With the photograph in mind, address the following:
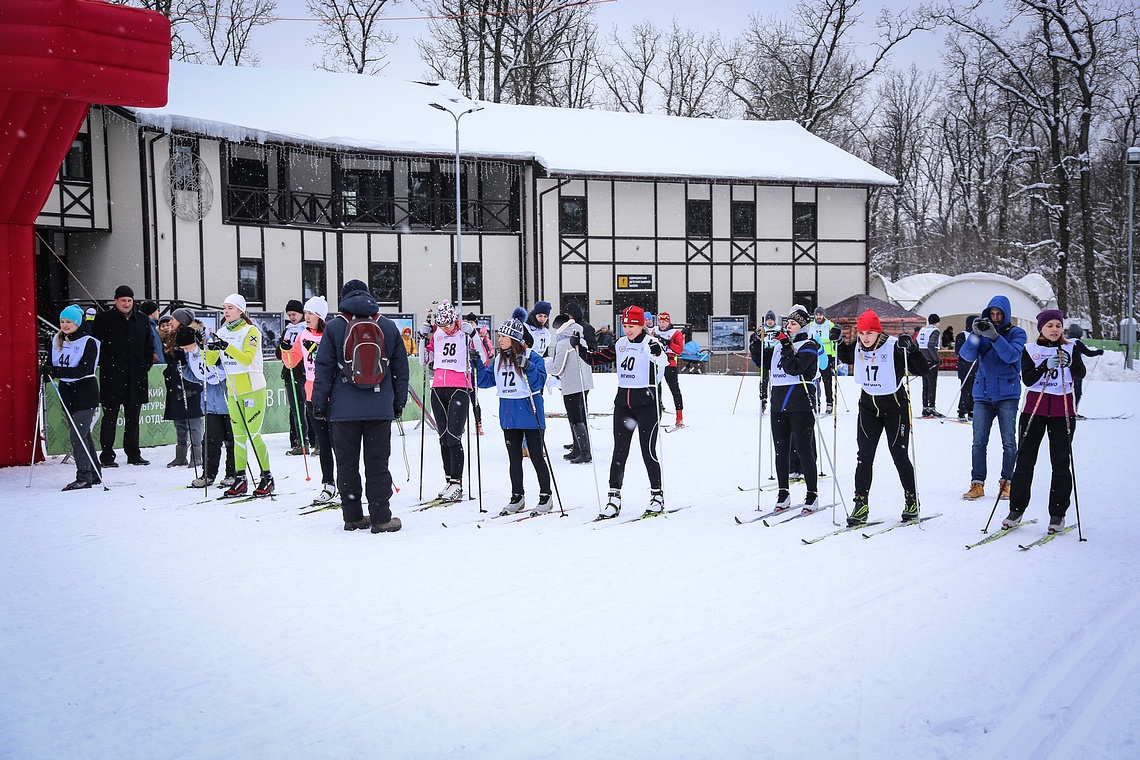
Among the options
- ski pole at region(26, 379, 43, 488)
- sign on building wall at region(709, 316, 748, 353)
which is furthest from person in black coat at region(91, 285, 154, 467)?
sign on building wall at region(709, 316, 748, 353)

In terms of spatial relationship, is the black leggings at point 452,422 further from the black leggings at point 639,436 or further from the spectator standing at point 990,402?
the spectator standing at point 990,402

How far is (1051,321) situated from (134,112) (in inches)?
869

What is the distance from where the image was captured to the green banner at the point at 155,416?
1105cm

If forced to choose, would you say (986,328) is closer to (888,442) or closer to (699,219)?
(888,442)

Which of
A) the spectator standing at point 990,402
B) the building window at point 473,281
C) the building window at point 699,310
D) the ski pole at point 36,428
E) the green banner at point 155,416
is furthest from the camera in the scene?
the building window at point 699,310

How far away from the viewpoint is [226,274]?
24422 mm

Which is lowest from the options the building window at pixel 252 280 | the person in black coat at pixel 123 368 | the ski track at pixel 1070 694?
the ski track at pixel 1070 694

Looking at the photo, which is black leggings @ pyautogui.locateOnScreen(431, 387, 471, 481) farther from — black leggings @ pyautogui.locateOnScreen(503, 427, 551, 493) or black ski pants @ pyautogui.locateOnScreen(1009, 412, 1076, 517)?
black ski pants @ pyautogui.locateOnScreen(1009, 412, 1076, 517)

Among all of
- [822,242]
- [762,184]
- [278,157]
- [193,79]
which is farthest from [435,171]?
[822,242]

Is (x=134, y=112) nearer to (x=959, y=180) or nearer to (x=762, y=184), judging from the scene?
(x=762, y=184)

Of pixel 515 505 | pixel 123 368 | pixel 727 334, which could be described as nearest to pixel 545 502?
pixel 515 505

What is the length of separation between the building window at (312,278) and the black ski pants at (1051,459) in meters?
22.6

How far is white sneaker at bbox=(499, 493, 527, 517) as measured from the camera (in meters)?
7.64

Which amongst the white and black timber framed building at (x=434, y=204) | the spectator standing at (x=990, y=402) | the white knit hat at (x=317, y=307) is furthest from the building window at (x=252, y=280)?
the spectator standing at (x=990, y=402)
